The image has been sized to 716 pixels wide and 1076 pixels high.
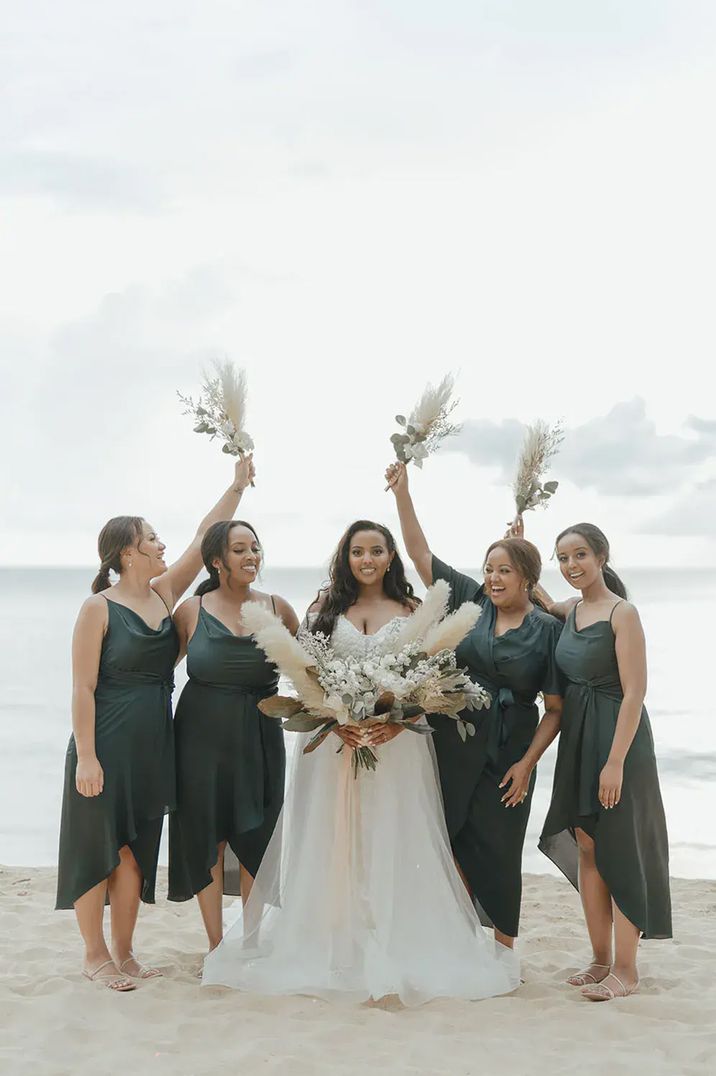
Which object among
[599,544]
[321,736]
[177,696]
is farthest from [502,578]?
[177,696]

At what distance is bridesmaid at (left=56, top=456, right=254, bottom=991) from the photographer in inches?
193

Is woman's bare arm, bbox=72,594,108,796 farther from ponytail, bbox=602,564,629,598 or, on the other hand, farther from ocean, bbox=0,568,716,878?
ponytail, bbox=602,564,629,598

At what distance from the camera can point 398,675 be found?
458cm

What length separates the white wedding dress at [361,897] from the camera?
4730mm

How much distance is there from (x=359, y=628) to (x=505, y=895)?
1.49m

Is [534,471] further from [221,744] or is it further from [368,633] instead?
[221,744]

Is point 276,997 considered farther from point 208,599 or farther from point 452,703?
point 208,599

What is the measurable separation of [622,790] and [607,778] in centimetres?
14

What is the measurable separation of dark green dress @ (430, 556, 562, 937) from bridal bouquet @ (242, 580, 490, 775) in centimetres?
36

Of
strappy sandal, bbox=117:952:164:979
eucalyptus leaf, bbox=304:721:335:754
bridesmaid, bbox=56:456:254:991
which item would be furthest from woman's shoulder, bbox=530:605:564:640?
strappy sandal, bbox=117:952:164:979

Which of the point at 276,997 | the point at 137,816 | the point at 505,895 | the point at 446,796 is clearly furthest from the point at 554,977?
the point at 137,816

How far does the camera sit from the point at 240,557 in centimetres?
518

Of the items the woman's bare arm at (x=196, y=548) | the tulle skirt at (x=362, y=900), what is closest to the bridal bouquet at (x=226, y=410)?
the woman's bare arm at (x=196, y=548)

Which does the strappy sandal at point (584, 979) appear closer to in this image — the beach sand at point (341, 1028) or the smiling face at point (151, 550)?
the beach sand at point (341, 1028)
